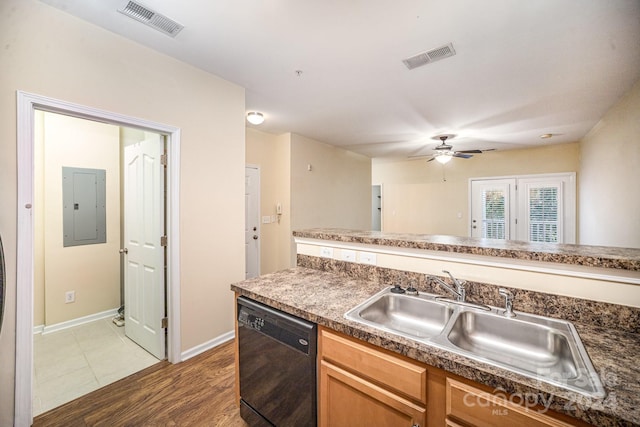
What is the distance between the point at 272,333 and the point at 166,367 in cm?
155

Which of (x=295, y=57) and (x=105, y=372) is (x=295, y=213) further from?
(x=105, y=372)

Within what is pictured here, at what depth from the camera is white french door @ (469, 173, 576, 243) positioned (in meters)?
5.30

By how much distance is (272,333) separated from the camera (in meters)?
1.38

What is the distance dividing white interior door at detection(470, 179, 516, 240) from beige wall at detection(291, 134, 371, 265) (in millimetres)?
2501

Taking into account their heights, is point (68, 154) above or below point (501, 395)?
above

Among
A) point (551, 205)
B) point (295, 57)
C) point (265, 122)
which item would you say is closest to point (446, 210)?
point (551, 205)

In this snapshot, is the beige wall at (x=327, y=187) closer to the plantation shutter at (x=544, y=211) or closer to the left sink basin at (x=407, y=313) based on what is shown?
the left sink basin at (x=407, y=313)

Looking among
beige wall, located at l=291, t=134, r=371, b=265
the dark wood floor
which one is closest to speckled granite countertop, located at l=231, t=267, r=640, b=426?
the dark wood floor

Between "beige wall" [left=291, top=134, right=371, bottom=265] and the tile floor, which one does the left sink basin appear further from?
"beige wall" [left=291, top=134, right=371, bottom=265]

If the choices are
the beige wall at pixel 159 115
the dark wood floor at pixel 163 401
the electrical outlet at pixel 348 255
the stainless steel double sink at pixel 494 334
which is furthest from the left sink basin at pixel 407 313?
the beige wall at pixel 159 115

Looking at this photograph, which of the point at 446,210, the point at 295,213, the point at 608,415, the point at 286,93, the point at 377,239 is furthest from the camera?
the point at 446,210

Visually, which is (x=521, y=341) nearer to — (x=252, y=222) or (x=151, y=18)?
(x=151, y=18)

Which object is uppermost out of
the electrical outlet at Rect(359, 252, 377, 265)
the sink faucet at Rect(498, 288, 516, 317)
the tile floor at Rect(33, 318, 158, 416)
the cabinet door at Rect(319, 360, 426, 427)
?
the electrical outlet at Rect(359, 252, 377, 265)

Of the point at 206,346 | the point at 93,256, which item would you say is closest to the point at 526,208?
the point at 206,346
